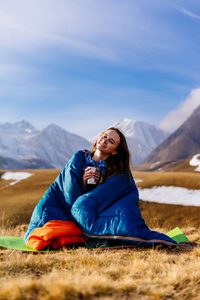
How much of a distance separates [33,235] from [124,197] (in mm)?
1768

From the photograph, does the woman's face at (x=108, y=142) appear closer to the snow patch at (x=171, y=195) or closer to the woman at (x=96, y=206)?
the woman at (x=96, y=206)

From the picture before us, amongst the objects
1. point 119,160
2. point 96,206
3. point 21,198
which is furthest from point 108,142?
point 21,198

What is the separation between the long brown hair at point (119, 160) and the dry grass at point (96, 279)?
1.84 meters

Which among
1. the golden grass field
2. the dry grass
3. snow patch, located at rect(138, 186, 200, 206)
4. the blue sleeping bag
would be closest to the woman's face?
the blue sleeping bag

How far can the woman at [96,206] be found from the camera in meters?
4.39

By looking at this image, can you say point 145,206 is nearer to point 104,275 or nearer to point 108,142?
point 108,142

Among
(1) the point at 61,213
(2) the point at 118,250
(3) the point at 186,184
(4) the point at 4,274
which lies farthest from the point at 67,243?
(3) the point at 186,184

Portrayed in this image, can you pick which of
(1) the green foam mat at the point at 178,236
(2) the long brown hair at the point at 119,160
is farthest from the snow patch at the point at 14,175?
(2) the long brown hair at the point at 119,160

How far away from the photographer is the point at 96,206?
4629mm

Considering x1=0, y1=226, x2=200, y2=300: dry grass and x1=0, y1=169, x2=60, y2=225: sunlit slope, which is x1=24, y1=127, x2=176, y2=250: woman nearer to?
x1=0, y1=226, x2=200, y2=300: dry grass

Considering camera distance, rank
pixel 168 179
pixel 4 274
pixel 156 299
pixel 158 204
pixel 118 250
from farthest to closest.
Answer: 1. pixel 168 179
2. pixel 158 204
3. pixel 118 250
4. pixel 4 274
5. pixel 156 299

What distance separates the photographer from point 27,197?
24.3 metres

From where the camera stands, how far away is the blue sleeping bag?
14.4ft

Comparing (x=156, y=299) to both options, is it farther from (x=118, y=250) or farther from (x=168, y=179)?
(x=168, y=179)
